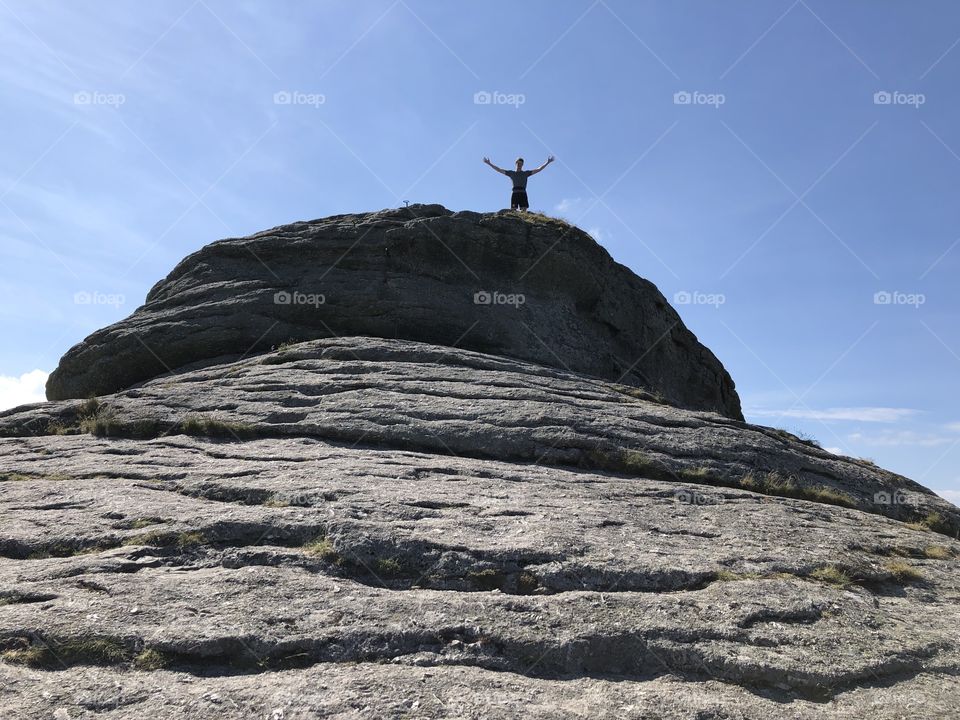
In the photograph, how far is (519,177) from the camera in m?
26.2

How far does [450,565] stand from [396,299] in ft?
40.6

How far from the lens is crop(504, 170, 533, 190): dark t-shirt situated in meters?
26.1

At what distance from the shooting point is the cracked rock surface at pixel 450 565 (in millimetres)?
8031

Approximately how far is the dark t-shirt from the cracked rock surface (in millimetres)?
11438

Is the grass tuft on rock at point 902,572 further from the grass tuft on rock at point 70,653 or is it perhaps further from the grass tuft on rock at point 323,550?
the grass tuft on rock at point 70,653

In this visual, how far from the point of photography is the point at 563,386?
1795cm

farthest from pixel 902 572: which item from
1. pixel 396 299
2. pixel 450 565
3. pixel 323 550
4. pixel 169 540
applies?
pixel 396 299

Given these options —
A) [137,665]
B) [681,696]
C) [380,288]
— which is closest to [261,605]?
[137,665]

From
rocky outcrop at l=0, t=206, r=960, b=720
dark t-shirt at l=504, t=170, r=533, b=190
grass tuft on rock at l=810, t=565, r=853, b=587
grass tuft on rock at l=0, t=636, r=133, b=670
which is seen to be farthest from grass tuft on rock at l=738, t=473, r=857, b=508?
dark t-shirt at l=504, t=170, r=533, b=190

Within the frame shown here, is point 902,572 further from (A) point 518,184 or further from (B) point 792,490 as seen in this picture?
(A) point 518,184

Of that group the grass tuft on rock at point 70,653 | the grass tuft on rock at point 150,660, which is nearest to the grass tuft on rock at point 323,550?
the grass tuft on rock at point 150,660

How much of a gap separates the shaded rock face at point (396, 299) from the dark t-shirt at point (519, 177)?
202cm

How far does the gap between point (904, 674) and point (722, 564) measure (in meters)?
2.52

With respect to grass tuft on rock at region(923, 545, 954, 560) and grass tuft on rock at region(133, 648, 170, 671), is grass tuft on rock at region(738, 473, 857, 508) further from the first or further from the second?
grass tuft on rock at region(133, 648, 170, 671)
